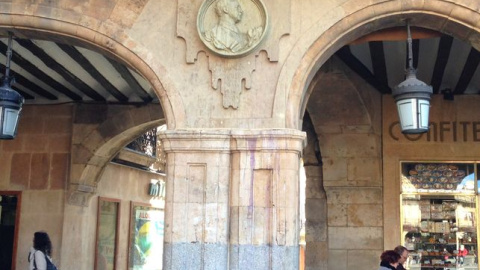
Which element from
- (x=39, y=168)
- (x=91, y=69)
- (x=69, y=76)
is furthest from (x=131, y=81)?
(x=39, y=168)

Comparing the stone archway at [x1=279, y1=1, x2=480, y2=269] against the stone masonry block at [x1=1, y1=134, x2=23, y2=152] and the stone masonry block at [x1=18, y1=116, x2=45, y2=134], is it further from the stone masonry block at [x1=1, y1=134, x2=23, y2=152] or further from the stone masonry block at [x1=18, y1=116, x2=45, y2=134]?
the stone masonry block at [x1=1, y1=134, x2=23, y2=152]

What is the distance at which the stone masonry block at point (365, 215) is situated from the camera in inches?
395

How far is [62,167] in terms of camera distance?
1141 cm

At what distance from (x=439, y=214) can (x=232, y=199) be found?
5.00 m

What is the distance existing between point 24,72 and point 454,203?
23.4 feet

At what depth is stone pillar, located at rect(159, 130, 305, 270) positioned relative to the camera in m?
6.22

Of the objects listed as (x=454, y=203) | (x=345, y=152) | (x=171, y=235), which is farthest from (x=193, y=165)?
(x=454, y=203)

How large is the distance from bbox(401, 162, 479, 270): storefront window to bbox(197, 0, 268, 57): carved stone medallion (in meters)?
4.72

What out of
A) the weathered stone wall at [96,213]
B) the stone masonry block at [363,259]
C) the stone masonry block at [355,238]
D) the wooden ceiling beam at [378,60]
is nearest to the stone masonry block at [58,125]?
the weathered stone wall at [96,213]

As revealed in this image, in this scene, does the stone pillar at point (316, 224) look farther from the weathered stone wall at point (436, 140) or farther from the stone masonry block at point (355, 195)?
the weathered stone wall at point (436, 140)

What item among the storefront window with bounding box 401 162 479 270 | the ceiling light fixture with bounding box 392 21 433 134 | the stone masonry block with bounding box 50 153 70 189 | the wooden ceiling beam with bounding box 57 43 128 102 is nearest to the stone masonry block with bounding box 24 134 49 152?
the stone masonry block with bounding box 50 153 70 189

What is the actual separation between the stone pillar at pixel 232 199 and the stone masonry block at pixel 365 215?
13.2ft

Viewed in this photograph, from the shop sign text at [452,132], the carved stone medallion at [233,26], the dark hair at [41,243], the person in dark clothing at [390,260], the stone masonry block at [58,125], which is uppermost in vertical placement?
the carved stone medallion at [233,26]

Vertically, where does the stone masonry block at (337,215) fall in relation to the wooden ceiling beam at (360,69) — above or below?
below
